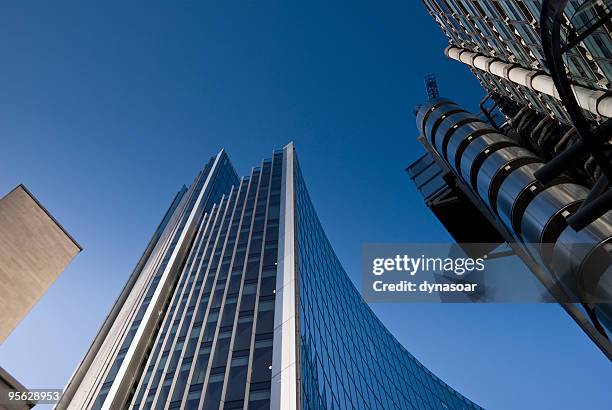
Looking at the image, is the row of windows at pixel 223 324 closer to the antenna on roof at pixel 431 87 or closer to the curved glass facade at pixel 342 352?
the curved glass facade at pixel 342 352

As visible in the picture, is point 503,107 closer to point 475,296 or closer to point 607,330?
point 475,296

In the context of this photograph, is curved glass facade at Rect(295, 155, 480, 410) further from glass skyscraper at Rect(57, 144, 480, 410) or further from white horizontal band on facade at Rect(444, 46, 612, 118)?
white horizontal band on facade at Rect(444, 46, 612, 118)

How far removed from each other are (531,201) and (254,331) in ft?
101

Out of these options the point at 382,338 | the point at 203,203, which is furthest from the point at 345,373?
the point at 203,203

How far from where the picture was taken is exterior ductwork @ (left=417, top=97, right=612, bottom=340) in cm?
1066

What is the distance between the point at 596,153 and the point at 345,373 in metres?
45.8

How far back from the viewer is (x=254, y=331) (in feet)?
130

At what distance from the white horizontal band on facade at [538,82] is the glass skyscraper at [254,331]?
24.7 metres

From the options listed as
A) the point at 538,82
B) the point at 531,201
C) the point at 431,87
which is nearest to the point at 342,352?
the point at 431,87

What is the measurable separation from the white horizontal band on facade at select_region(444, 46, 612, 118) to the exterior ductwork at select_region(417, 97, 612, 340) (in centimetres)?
143

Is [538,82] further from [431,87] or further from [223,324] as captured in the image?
[223,324]

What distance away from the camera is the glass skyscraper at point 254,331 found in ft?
116

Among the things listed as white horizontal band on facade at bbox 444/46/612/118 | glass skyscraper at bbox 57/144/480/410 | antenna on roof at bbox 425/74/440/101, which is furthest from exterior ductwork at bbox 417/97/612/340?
glass skyscraper at bbox 57/144/480/410

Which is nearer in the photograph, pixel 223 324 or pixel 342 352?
pixel 223 324
